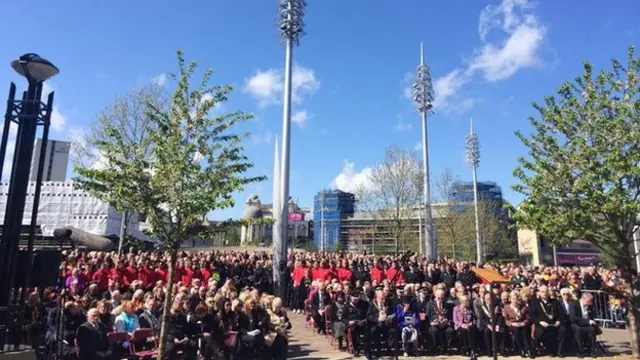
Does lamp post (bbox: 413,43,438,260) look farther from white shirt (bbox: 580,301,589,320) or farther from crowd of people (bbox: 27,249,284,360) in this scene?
crowd of people (bbox: 27,249,284,360)

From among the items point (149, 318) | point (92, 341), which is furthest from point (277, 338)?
point (92, 341)

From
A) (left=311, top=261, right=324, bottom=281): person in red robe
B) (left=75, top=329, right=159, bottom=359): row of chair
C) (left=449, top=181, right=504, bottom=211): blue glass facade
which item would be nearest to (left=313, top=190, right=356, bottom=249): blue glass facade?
(left=449, top=181, right=504, bottom=211): blue glass facade

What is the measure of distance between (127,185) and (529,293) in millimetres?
10308

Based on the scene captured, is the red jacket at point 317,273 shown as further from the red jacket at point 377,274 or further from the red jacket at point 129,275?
the red jacket at point 129,275

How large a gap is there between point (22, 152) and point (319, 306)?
8.94 metres

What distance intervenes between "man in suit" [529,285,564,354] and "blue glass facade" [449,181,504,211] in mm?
5830

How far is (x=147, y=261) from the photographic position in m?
15.5

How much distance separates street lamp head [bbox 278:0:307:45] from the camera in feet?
76.6

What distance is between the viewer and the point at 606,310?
15.2 m

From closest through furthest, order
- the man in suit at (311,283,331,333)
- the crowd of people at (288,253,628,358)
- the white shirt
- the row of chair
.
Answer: the row of chair < the crowd of people at (288,253,628,358) < the white shirt < the man in suit at (311,283,331,333)

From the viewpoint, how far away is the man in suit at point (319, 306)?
1295 centimetres

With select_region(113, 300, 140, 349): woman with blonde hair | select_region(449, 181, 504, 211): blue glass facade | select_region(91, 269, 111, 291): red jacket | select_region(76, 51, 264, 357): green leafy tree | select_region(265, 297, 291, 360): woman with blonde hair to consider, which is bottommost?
select_region(265, 297, 291, 360): woman with blonde hair

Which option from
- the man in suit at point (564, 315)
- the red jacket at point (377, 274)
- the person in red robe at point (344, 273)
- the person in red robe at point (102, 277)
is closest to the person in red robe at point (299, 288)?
the person in red robe at point (344, 273)

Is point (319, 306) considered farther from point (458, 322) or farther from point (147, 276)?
point (147, 276)
